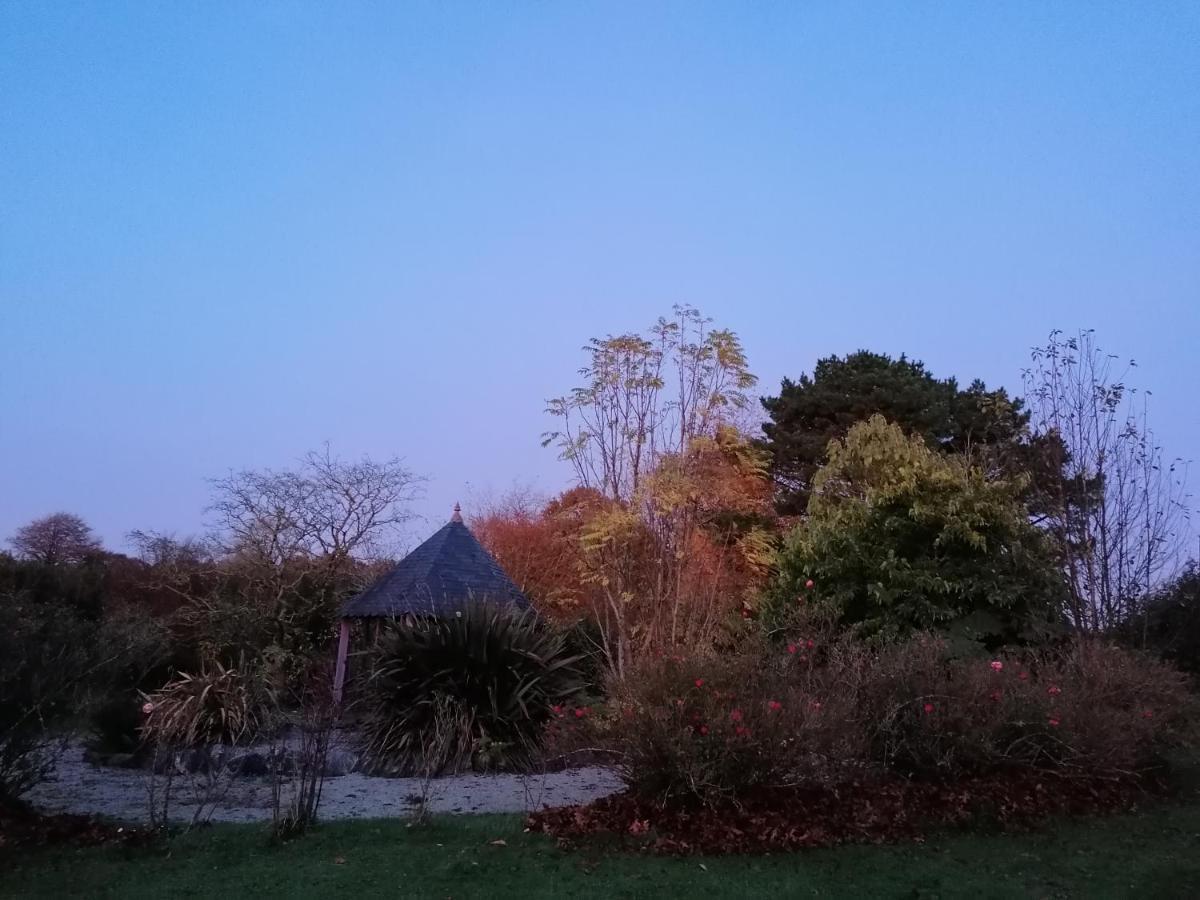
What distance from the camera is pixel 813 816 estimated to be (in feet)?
23.7

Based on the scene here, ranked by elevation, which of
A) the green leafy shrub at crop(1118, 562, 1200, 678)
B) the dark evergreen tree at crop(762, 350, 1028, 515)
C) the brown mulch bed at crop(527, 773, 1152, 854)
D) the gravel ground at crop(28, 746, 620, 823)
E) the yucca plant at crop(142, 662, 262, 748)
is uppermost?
the dark evergreen tree at crop(762, 350, 1028, 515)

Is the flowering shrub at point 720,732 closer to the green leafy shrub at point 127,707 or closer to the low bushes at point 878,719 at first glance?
the low bushes at point 878,719

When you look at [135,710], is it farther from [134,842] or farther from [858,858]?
[858,858]

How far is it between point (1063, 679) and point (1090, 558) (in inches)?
180

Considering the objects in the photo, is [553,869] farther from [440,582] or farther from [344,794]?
[440,582]

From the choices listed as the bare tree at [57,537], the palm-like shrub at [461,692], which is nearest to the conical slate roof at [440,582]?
the palm-like shrub at [461,692]

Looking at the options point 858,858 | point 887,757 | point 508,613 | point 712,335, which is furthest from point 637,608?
point 858,858

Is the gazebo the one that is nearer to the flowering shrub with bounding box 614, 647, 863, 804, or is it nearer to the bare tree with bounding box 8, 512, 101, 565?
the flowering shrub with bounding box 614, 647, 863, 804

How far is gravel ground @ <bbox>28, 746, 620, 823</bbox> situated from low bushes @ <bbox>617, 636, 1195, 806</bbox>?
1237 millimetres

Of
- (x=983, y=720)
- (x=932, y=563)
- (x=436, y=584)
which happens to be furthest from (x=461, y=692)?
(x=932, y=563)

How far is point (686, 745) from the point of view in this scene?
705 cm

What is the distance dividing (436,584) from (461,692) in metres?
3.39

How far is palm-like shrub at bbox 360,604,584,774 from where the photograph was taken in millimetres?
10672

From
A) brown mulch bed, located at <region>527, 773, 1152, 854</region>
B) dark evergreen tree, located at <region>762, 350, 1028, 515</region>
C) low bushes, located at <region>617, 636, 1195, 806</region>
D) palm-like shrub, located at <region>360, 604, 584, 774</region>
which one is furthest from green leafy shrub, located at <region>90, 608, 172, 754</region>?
dark evergreen tree, located at <region>762, 350, 1028, 515</region>
